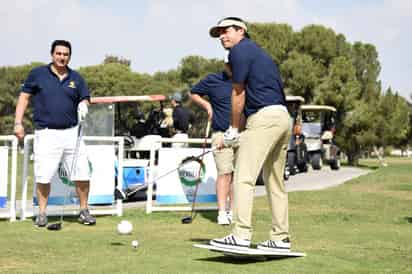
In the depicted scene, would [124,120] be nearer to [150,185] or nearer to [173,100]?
[173,100]

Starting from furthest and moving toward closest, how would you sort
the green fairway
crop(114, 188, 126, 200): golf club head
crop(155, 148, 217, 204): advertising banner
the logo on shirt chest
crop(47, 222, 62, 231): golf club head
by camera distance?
crop(155, 148, 217, 204): advertising banner → crop(114, 188, 126, 200): golf club head → the logo on shirt chest → crop(47, 222, 62, 231): golf club head → the green fairway

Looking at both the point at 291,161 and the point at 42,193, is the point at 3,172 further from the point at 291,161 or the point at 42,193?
the point at 291,161

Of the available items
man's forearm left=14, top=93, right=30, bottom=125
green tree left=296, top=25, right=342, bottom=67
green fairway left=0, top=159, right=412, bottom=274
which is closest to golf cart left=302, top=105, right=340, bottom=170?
green fairway left=0, top=159, right=412, bottom=274

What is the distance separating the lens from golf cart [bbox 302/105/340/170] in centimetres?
3197

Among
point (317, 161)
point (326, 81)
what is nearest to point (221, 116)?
point (317, 161)

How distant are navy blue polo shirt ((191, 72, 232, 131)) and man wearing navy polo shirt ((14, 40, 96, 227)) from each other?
151 cm

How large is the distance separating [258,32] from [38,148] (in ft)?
154

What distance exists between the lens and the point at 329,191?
17.1 meters

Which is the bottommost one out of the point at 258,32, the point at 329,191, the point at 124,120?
the point at 329,191

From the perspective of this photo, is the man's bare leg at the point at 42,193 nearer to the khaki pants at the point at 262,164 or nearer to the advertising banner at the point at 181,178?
the advertising banner at the point at 181,178

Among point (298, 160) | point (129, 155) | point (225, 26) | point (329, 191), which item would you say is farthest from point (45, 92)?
point (298, 160)

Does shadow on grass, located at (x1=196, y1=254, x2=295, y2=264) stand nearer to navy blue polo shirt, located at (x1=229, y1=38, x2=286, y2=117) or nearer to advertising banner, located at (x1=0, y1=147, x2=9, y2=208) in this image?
navy blue polo shirt, located at (x1=229, y1=38, x2=286, y2=117)

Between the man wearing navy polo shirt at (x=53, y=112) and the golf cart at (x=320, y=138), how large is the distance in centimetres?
2106

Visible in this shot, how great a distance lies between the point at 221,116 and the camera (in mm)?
10906
